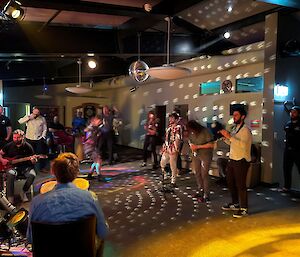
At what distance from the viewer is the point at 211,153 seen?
442 centimetres

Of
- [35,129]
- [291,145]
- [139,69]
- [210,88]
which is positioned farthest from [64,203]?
[210,88]

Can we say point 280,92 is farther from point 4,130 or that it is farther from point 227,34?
point 4,130

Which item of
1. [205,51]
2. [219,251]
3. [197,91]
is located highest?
[205,51]

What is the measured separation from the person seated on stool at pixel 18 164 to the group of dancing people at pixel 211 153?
2.22 m

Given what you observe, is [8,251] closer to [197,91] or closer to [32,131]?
[32,131]

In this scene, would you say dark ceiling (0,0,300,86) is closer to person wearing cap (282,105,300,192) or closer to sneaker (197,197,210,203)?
person wearing cap (282,105,300,192)

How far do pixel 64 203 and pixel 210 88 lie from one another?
6330mm

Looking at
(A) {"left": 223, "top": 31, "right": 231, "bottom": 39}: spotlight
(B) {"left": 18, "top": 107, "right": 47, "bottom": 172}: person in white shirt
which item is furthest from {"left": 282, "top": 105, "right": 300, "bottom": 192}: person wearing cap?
(B) {"left": 18, "top": 107, "right": 47, "bottom": 172}: person in white shirt

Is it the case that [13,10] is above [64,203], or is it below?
above

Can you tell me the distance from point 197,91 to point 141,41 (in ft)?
9.01

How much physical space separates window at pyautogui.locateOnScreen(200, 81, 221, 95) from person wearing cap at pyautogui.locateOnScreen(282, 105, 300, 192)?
8.16ft

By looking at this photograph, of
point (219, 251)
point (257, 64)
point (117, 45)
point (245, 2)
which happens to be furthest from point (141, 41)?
point (219, 251)

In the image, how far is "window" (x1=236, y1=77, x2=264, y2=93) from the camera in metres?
6.27

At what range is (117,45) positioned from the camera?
19.2 feet
